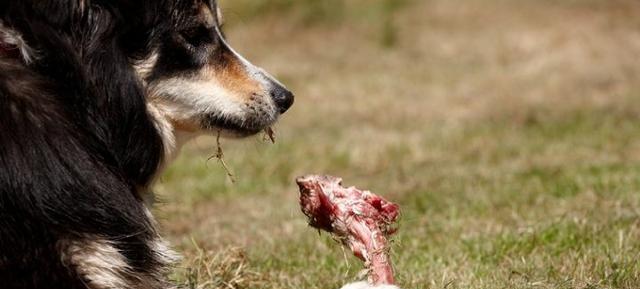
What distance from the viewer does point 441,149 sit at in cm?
811

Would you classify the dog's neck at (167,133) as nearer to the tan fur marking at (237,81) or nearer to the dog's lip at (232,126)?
the dog's lip at (232,126)

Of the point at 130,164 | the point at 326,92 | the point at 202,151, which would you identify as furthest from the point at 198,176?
the point at 130,164

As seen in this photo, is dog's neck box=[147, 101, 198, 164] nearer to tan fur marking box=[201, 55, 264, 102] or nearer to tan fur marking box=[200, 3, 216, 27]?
tan fur marking box=[201, 55, 264, 102]

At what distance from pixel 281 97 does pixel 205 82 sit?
12.7 inches

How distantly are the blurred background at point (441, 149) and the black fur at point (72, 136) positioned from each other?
77cm

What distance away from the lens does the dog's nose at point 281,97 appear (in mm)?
3902

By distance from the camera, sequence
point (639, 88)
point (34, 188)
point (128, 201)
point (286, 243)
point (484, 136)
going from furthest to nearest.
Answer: point (639, 88)
point (484, 136)
point (286, 243)
point (128, 201)
point (34, 188)

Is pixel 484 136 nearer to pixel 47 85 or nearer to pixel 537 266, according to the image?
pixel 537 266

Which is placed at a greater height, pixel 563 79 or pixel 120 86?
pixel 120 86

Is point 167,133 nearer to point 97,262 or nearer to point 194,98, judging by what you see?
point 194,98

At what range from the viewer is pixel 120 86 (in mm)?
3352

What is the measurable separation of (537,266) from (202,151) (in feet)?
15.1

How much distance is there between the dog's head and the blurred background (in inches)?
20.0

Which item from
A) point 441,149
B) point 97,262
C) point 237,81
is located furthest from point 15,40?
point 441,149
